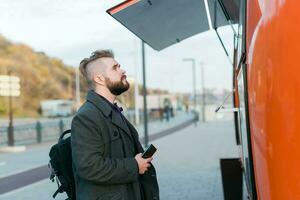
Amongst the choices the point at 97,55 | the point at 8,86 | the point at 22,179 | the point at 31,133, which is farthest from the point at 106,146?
the point at 31,133

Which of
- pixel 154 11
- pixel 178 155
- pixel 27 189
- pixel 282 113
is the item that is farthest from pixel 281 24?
pixel 178 155

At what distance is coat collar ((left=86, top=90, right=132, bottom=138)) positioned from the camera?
3.27m

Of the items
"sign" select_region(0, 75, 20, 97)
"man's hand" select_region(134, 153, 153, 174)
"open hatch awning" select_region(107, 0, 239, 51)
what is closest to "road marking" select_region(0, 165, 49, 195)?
"open hatch awning" select_region(107, 0, 239, 51)

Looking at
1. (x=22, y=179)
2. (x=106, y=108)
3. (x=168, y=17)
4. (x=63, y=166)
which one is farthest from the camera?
(x=22, y=179)

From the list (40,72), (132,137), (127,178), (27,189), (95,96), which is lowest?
(27,189)

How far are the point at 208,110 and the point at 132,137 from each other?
55.2 m

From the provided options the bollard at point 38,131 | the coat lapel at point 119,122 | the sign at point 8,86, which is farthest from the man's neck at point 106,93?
the bollard at point 38,131

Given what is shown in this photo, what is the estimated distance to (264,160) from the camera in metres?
2.36

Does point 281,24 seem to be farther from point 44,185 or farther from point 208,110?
point 208,110

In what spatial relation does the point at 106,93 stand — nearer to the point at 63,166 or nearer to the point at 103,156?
the point at 103,156

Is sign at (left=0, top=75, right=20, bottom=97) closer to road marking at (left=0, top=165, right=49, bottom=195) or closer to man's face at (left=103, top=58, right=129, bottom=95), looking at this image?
road marking at (left=0, top=165, right=49, bottom=195)

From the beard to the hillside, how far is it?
72.0 m

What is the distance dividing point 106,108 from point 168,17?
8.37ft

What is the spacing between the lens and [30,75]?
87.8 metres
